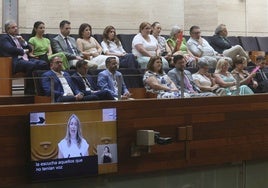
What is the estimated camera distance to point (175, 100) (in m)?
7.73

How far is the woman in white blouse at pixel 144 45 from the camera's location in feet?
33.3

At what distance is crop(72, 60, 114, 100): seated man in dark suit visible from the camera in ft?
24.4

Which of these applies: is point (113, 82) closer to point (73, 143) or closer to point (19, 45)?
point (73, 143)

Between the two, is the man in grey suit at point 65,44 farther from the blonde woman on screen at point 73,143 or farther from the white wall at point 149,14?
the blonde woman on screen at point 73,143

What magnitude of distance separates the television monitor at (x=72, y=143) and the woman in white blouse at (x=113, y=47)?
8.60 ft

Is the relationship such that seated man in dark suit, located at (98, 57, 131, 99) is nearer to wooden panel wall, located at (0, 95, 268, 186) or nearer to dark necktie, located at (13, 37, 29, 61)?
wooden panel wall, located at (0, 95, 268, 186)

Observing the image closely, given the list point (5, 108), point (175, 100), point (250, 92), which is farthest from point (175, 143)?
point (5, 108)

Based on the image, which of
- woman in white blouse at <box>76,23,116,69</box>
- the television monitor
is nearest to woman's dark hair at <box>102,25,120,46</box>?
woman in white blouse at <box>76,23,116,69</box>

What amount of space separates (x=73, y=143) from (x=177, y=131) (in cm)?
160

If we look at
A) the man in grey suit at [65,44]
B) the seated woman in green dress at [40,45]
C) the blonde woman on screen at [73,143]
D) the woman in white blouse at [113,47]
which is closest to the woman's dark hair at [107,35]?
the woman in white blouse at [113,47]

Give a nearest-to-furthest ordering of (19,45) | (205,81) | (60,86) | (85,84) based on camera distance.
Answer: (60,86), (85,84), (205,81), (19,45)

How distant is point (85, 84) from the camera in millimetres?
7633

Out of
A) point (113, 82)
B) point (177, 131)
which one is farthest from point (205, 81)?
point (113, 82)

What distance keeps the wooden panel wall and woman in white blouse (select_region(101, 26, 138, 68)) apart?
2.05 metres
